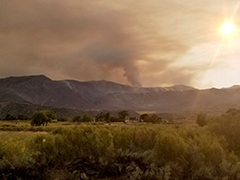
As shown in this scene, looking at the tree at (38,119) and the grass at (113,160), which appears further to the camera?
the tree at (38,119)

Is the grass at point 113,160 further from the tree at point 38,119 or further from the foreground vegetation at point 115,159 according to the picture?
the tree at point 38,119

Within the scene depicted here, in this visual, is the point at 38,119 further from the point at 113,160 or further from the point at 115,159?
the point at 113,160

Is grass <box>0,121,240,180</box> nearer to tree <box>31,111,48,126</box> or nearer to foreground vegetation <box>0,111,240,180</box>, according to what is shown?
foreground vegetation <box>0,111,240,180</box>

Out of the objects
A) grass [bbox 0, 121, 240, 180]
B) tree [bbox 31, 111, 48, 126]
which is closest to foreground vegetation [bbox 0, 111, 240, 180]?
grass [bbox 0, 121, 240, 180]

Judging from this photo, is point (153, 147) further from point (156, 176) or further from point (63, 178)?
point (63, 178)

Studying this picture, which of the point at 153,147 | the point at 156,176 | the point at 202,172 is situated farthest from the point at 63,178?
the point at 202,172

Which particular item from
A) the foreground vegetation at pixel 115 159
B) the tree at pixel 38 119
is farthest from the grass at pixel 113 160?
the tree at pixel 38 119

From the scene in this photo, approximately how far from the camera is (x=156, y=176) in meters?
9.95

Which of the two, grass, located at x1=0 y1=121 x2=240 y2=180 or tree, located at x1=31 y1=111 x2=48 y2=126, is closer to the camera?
grass, located at x1=0 y1=121 x2=240 y2=180

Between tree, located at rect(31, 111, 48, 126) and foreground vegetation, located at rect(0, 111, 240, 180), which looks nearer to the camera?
foreground vegetation, located at rect(0, 111, 240, 180)

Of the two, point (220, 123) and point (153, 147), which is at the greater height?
point (220, 123)

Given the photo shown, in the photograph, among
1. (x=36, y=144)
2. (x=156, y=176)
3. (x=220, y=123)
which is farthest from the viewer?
(x=220, y=123)

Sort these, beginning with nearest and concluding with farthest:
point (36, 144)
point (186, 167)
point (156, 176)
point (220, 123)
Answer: point (156, 176) < point (186, 167) < point (36, 144) < point (220, 123)

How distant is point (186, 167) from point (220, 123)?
6.46 meters
